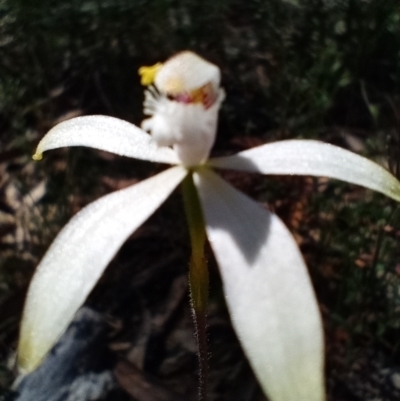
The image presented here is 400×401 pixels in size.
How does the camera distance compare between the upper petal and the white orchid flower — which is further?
the upper petal

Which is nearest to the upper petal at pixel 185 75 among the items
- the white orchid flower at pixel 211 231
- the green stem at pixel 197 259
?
the white orchid flower at pixel 211 231

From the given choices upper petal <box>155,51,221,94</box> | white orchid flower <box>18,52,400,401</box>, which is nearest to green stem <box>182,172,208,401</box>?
white orchid flower <box>18,52,400,401</box>

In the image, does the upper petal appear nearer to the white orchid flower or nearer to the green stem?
the white orchid flower

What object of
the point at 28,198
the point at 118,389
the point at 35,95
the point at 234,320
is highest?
the point at 234,320

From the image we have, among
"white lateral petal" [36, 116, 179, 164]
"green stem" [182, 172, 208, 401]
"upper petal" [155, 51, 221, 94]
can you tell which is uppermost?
"upper petal" [155, 51, 221, 94]

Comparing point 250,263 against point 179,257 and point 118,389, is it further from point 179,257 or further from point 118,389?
point 179,257

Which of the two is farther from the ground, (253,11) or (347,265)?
(253,11)

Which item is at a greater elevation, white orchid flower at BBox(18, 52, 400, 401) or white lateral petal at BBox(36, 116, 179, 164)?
white lateral petal at BBox(36, 116, 179, 164)

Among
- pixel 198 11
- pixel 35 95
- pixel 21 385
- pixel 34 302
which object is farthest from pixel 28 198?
pixel 34 302
